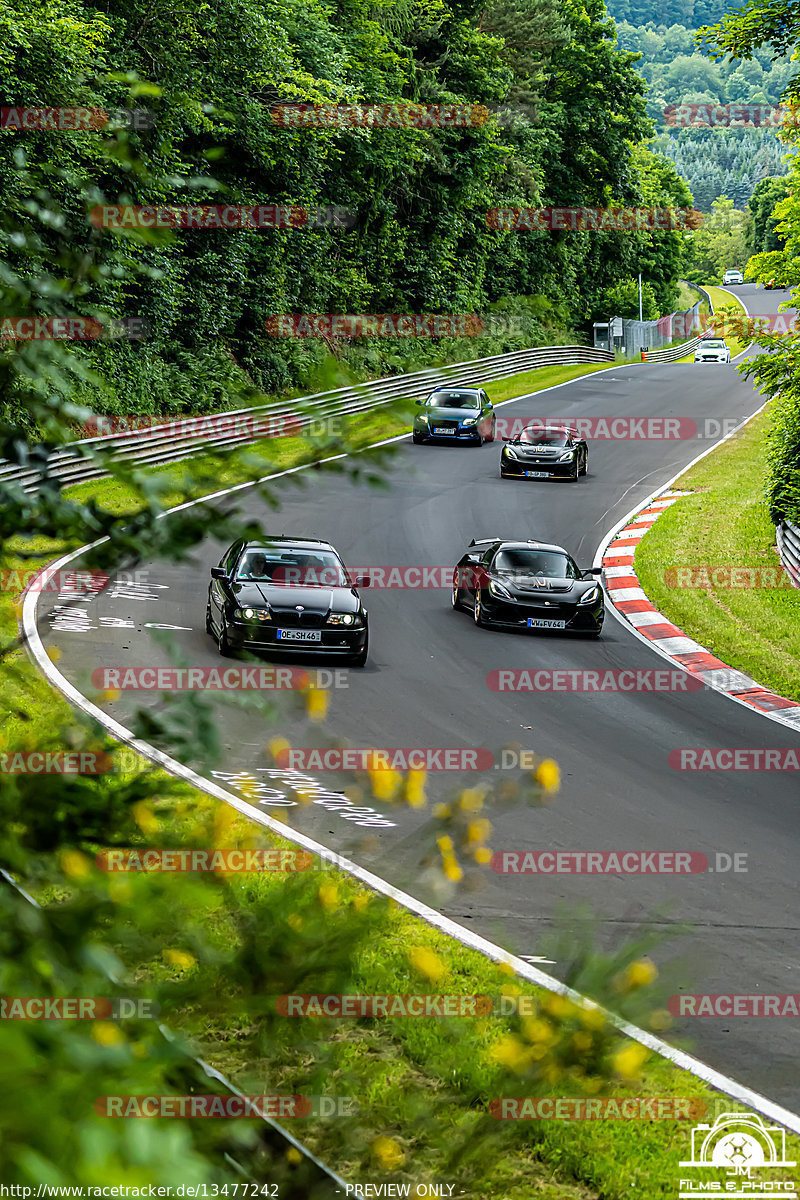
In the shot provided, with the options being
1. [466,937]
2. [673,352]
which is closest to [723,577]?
[466,937]

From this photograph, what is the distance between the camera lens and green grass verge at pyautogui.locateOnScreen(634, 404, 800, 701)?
54.5ft

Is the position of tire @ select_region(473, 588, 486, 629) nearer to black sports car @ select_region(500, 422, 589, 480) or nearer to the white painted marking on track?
the white painted marking on track

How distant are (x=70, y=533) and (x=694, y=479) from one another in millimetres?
29229

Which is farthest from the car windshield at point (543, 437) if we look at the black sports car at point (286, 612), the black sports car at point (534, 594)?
the black sports car at point (286, 612)

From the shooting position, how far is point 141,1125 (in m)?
1.39

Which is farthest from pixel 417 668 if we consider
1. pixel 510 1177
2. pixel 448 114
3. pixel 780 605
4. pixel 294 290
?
pixel 448 114

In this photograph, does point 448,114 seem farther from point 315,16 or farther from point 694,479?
point 694,479


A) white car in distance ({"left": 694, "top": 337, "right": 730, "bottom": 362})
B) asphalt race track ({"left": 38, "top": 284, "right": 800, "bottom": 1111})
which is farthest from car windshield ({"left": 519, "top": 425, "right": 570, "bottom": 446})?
white car in distance ({"left": 694, "top": 337, "right": 730, "bottom": 362})

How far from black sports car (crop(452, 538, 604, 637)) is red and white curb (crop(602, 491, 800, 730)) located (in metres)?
1.09

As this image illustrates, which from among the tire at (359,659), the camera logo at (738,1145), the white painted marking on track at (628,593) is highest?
the camera logo at (738,1145)

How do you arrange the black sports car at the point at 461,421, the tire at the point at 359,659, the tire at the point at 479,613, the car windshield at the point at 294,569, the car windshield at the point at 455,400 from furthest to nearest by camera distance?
the car windshield at the point at 455,400 < the black sports car at the point at 461,421 < the tire at the point at 479,613 < the car windshield at the point at 294,569 < the tire at the point at 359,659

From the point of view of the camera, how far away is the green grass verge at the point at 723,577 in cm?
1661

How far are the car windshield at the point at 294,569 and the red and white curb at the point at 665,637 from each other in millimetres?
4657

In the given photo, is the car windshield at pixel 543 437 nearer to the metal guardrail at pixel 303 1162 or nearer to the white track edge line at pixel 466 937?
the white track edge line at pixel 466 937
